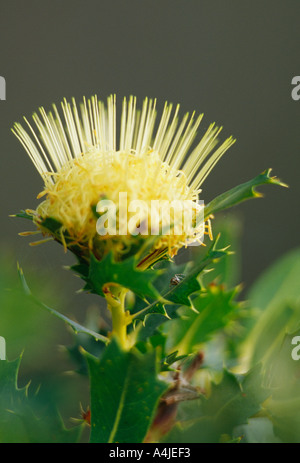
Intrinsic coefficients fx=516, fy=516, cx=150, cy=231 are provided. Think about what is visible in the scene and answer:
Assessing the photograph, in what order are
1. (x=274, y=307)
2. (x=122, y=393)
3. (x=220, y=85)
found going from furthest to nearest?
1. (x=220, y=85)
2. (x=274, y=307)
3. (x=122, y=393)

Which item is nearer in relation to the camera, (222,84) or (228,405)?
(228,405)

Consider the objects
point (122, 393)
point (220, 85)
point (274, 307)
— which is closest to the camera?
point (122, 393)

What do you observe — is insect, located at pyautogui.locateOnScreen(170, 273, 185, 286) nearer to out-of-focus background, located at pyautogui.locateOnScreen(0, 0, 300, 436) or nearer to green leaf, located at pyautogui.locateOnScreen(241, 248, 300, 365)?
green leaf, located at pyautogui.locateOnScreen(241, 248, 300, 365)

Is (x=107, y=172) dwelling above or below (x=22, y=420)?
above

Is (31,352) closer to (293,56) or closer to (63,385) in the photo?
(63,385)

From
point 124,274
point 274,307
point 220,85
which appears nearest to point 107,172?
point 124,274

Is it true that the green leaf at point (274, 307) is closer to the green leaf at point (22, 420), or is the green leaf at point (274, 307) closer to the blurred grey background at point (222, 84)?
the green leaf at point (22, 420)

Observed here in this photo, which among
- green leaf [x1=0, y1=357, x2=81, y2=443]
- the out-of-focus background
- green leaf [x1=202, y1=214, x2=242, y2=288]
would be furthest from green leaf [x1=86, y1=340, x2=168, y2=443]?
the out-of-focus background

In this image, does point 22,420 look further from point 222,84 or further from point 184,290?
point 222,84
